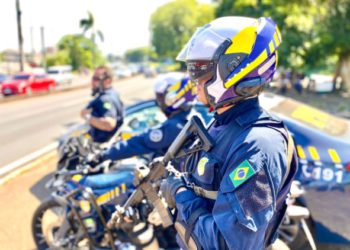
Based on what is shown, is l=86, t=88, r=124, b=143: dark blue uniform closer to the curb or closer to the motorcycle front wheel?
the motorcycle front wheel

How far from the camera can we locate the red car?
857 inches

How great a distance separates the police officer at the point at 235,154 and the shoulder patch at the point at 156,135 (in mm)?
1022

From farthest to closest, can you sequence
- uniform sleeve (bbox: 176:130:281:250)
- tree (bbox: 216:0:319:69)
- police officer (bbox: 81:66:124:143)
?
tree (bbox: 216:0:319:69)
police officer (bbox: 81:66:124:143)
uniform sleeve (bbox: 176:130:281:250)

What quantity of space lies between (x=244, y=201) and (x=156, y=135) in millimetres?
1530

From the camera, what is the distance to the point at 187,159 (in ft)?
5.91

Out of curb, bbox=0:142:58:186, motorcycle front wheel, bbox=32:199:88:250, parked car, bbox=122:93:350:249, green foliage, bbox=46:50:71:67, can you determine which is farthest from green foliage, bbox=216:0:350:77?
green foliage, bbox=46:50:71:67

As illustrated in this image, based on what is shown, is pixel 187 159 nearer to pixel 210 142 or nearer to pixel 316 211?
pixel 210 142

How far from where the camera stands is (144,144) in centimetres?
279

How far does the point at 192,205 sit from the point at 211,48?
2.23ft

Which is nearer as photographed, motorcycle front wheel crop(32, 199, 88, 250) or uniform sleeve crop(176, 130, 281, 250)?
uniform sleeve crop(176, 130, 281, 250)

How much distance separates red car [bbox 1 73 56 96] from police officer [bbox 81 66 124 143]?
19.1 m

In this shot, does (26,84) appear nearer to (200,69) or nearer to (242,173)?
(200,69)

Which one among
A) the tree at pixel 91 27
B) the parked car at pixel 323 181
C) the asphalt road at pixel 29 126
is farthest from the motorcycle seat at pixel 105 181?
the tree at pixel 91 27

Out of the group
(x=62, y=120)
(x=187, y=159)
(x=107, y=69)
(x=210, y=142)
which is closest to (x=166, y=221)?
(x=187, y=159)
